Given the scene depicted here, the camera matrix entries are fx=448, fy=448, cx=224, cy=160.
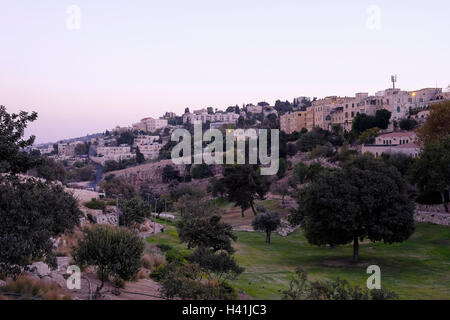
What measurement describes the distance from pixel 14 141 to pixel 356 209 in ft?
80.7

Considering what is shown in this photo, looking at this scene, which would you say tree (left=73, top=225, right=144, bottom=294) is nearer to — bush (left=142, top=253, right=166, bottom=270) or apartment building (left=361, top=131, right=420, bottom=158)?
bush (left=142, top=253, right=166, bottom=270)

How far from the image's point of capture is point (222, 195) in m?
89.7

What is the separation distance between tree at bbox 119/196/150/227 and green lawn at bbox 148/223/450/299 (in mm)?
3477

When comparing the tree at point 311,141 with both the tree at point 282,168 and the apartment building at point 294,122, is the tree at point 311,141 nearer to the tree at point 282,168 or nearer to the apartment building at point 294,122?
the tree at point 282,168

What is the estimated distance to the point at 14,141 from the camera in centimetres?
1809

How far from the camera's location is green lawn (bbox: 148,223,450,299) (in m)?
27.1

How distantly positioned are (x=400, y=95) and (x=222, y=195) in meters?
57.7

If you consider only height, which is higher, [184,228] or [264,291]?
[184,228]

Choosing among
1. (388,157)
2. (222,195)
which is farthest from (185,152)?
(388,157)

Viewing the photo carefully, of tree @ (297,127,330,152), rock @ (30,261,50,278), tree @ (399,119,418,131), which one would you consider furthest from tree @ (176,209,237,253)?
tree @ (297,127,330,152)

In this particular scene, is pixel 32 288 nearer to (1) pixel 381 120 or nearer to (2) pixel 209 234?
(2) pixel 209 234

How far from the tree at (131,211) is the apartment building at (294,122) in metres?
93.6

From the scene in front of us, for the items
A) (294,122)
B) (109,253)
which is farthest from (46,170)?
(294,122)
